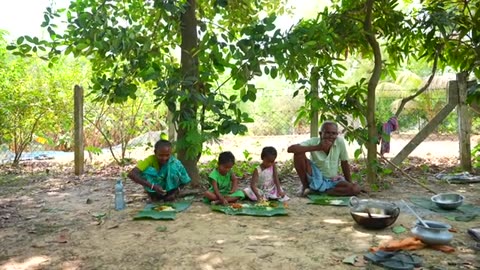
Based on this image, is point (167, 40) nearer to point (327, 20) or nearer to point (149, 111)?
point (327, 20)

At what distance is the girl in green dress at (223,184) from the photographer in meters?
4.59

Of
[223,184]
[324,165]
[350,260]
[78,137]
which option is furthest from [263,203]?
[78,137]

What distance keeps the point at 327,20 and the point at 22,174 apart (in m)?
5.73

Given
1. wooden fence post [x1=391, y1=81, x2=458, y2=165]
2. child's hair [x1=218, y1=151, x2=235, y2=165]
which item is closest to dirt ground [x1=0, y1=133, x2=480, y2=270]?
child's hair [x1=218, y1=151, x2=235, y2=165]

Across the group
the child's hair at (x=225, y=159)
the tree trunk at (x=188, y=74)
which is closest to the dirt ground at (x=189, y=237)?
the child's hair at (x=225, y=159)

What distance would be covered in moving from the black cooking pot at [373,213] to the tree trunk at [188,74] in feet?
6.13

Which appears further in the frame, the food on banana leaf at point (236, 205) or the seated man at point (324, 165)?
the seated man at point (324, 165)

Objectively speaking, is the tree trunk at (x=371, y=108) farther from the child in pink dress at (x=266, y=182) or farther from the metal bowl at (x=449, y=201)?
the child in pink dress at (x=266, y=182)

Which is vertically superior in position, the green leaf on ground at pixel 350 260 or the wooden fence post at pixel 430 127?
the wooden fence post at pixel 430 127

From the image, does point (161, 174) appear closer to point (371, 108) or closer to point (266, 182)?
point (266, 182)

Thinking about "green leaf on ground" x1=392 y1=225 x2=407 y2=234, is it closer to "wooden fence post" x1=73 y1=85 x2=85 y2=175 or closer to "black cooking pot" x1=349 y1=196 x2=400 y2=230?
"black cooking pot" x1=349 y1=196 x2=400 y2=230

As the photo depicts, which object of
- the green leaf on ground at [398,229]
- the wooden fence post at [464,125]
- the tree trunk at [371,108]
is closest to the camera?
the green leaf on ground at [398,229]

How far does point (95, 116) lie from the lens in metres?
8.23

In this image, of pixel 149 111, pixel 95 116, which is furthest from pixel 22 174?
pixel 149 111
